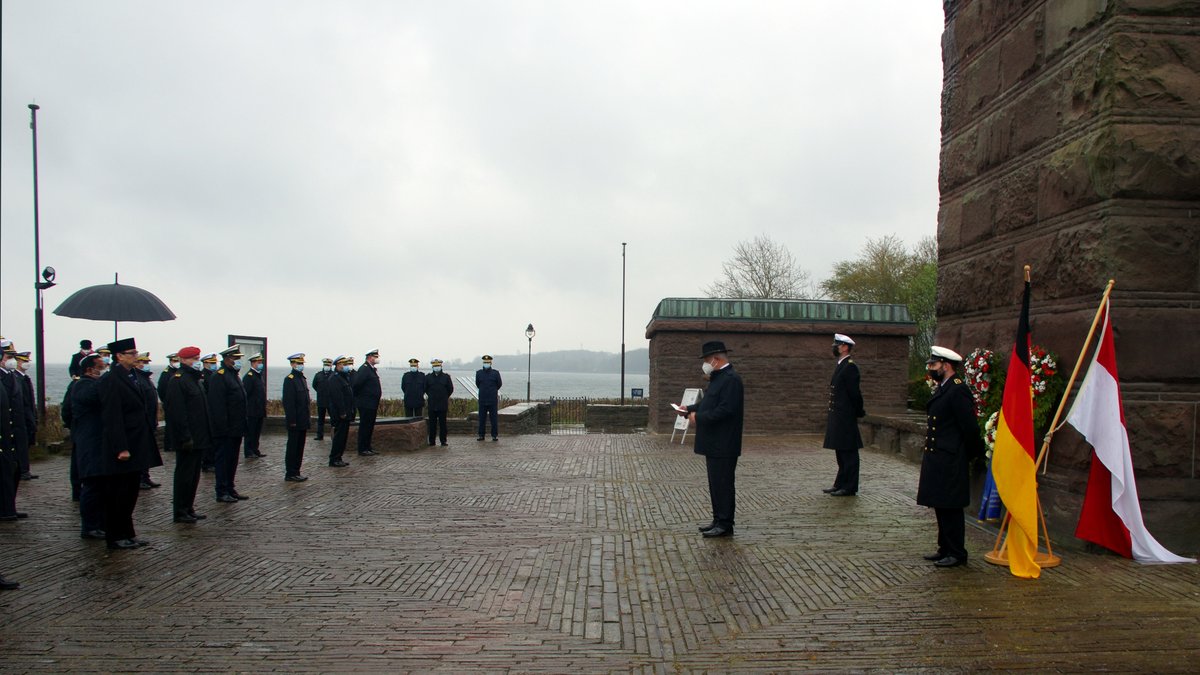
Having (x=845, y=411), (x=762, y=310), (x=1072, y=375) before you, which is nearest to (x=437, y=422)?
(x=762, y=310)

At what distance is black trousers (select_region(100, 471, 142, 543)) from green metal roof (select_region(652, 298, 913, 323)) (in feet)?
43.7

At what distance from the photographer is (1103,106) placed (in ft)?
21.0

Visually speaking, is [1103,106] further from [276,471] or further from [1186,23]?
[276,471]

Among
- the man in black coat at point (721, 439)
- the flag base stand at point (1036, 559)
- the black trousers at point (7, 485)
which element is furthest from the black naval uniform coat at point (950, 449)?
the black trousers at point (7, 485)

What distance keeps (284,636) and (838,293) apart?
42.7m

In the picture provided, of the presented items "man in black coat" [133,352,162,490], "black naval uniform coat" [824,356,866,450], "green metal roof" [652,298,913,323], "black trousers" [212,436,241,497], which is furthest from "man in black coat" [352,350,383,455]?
"black naval uniform coat" [824,356,866,450]

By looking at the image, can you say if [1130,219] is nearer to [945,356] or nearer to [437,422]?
[945,356]

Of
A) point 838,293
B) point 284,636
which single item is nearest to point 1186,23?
point 284,636

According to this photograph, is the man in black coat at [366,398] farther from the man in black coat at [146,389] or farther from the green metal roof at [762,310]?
the green metal roof at [762,310]

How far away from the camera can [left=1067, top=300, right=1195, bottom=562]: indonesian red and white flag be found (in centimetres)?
608

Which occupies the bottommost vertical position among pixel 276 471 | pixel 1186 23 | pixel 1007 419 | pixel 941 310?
pixel 276 471

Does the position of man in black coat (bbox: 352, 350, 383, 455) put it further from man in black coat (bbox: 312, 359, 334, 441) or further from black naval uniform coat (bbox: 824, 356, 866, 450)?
black naval uniform coat (bbox: 824, 356, 866, 450)

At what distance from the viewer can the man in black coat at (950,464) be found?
6.09m

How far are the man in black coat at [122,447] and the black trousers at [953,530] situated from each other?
6928 millimetres
